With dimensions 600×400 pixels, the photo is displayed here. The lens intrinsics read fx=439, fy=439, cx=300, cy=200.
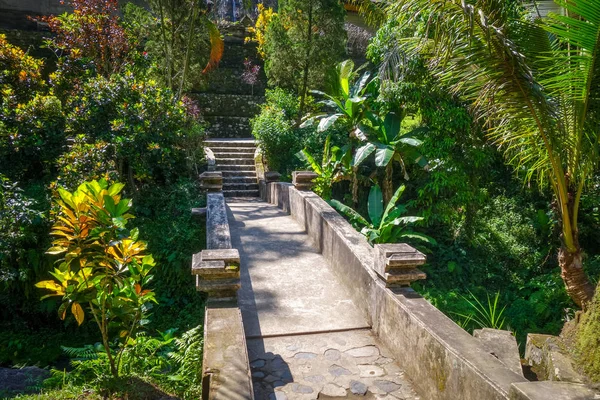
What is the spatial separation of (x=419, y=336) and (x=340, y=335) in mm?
1115

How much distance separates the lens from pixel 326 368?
4023 millimetres

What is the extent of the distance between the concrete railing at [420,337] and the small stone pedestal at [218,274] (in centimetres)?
150

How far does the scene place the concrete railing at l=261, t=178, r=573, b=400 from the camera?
9.40 feet

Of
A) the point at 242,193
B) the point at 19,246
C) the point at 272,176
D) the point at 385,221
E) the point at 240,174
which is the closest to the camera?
the point at 19,246

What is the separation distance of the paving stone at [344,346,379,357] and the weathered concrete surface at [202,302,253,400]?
3.90ft

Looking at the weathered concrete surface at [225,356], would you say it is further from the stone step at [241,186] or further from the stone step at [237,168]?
the stone step at [237,168]

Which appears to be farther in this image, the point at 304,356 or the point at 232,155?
the point at 232,155

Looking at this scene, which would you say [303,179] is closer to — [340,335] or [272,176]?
[272,176]

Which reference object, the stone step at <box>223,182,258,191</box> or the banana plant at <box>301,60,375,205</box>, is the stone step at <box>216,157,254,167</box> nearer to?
the stone step at <box>223,182,258,191</box>

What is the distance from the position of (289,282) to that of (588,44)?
14.1ft

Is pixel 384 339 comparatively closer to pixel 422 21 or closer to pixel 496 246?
pixel 422 21

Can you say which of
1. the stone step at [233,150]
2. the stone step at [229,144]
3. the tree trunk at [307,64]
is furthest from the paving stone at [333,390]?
the stone step at [229,144]

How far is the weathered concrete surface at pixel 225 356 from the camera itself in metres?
2.90

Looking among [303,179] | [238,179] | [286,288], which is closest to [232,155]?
[238,179]
